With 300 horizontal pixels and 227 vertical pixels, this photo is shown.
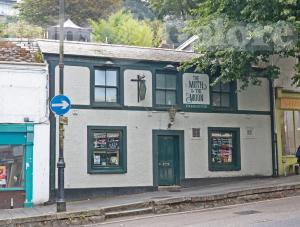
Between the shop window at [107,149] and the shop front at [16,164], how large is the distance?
2.31m

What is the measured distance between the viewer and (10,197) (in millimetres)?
17531

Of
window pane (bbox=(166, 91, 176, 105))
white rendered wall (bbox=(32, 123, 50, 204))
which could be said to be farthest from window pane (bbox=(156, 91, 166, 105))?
white rendered wall (bbox=(32, 123, 50, 204))

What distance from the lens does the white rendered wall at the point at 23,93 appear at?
17.8 m

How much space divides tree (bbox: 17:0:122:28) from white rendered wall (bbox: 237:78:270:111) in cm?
3497

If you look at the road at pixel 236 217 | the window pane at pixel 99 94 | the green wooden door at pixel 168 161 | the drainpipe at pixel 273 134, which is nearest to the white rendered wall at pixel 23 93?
the window pane at pixel 99 94

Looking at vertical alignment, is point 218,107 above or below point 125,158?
above

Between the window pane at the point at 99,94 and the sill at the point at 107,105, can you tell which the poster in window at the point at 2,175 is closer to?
the sill at the point at 107,105

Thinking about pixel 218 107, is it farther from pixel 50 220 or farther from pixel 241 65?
pixel 50 220

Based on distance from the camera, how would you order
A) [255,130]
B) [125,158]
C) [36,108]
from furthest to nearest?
[255,130] → [125,158] → [36,108]

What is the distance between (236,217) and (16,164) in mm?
8530

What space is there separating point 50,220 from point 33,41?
8.82 meters

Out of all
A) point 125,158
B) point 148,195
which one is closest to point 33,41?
point 125,158

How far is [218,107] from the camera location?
2122 cm

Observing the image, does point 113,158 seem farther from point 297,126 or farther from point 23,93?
point 297,126
